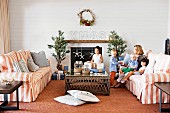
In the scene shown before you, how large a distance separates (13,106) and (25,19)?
3895mm

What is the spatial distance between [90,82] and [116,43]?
2.58m

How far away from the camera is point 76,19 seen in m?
7.52

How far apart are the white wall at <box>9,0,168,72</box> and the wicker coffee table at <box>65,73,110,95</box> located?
2.72 m

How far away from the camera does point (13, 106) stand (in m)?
4.25

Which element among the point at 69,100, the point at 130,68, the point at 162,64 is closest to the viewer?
the point at 69,100

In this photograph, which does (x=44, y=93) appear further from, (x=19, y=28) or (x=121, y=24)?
(x=121, y=24)

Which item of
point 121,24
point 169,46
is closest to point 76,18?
point 121,24

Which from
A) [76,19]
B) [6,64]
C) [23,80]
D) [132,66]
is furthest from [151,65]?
[76,19]

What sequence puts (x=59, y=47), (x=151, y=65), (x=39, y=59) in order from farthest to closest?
(x=59, y=47)
(x=39, y=59)
(x=151, y=65)

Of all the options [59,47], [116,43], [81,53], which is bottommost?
[81,53]

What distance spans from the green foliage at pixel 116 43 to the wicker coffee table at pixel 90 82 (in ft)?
7.67

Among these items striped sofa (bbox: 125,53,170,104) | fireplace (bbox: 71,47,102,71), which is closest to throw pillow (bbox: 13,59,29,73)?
striped sofa (bbox: 125,53,170,104)

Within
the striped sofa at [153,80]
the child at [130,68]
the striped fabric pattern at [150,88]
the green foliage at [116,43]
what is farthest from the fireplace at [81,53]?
the striped fabric pattern at [150,88]

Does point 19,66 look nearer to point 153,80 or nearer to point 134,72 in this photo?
point 134,72
